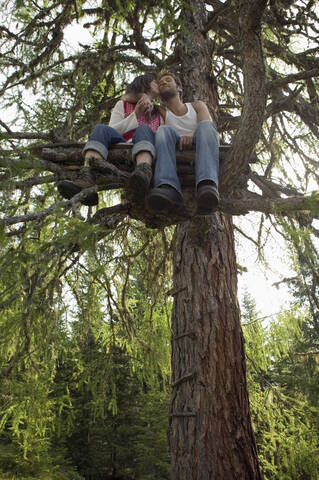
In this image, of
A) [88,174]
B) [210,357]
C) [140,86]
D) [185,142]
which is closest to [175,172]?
[185,142]

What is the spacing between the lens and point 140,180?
218 centimetres

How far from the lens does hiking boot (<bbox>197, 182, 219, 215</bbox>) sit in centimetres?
217

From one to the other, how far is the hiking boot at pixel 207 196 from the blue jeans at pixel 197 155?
6cm

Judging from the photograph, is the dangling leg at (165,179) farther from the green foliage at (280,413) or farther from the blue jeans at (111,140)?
the green foliage at (280,413)

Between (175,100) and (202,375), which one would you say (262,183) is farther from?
(202,375)

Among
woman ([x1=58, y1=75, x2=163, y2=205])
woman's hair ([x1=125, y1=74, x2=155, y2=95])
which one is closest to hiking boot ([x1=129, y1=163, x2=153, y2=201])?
woman ([x1=58, y1=75, x2=163, y2=205])

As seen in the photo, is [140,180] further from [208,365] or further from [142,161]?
[208,365]

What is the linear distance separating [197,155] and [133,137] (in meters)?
0.50

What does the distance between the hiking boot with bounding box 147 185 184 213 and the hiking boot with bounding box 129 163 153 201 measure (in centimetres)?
7

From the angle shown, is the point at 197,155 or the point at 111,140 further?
the point at 111,140

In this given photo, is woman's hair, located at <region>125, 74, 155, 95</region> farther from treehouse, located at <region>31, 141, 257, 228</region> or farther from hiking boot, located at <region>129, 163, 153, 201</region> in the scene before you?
hiking boot, located at <region>129, 163, 153, 201</region>

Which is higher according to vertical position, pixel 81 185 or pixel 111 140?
pixel 111 140

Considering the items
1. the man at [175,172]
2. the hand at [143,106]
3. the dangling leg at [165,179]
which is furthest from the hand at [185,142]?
the hand at [143,106]

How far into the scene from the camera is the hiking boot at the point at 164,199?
2186mm
